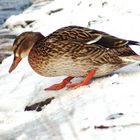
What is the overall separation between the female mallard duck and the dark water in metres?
9.01

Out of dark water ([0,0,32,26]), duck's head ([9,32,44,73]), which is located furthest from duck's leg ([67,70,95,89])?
dark water ([0,0,32,26])

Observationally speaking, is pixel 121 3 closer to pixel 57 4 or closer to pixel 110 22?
pixel 110 22

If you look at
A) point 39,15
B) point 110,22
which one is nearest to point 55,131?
point 110,22

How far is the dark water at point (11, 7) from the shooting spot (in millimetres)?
15945

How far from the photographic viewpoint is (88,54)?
6133mm

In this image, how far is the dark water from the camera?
1595cm

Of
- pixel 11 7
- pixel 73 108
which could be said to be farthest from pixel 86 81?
pixel 11 7

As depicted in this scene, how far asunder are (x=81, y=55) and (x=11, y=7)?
Answer: 36.9ft

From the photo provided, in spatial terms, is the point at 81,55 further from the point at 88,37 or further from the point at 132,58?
the point at 132,58

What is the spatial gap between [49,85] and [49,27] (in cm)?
583

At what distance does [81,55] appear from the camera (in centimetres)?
611

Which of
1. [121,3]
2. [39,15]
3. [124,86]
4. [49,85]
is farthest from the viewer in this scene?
[39,15]

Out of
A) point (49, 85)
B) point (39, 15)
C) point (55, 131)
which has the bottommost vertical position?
point (39, 15)

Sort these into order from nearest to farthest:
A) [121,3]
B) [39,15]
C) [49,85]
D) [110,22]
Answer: [49,85] < [110,22] < [121,3] < [39,15]
